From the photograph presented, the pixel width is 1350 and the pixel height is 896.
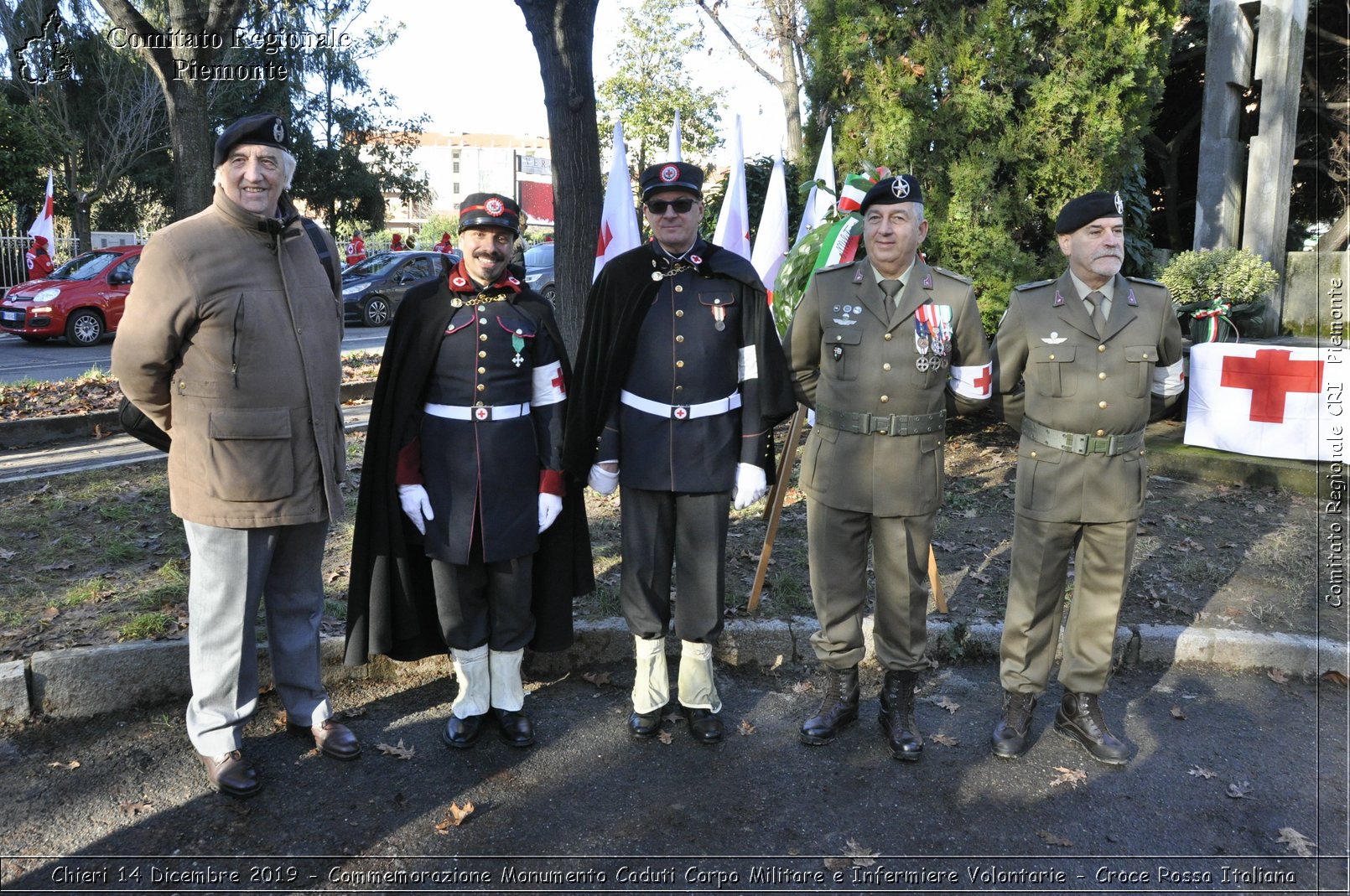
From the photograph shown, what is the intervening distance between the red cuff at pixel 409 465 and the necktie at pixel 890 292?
6.19 feet

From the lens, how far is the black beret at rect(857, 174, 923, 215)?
379 cm

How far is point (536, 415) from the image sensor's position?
4039mm

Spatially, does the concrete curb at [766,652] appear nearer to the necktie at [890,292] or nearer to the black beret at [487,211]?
the necktie at [890,292]

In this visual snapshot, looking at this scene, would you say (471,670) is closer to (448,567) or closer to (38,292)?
(448,567)

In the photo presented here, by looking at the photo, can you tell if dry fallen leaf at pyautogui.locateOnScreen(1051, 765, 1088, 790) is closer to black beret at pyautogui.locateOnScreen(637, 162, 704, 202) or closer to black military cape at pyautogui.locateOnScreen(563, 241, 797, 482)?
black military cape at pyautogui.locateOnScreen(563, 241, 797, 482)

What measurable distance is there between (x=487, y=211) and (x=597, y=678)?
84.1 inches

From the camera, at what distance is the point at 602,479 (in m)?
4.04

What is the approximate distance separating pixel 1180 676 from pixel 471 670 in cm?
326

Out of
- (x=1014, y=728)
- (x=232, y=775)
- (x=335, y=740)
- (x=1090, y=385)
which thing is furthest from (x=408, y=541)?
(x=1090, y=385)

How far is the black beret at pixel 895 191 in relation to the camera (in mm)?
3791

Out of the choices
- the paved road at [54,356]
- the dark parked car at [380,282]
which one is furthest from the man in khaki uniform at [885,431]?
the dark parked car at [380,282]

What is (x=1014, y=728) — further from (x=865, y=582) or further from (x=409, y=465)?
(x=409, y=465)

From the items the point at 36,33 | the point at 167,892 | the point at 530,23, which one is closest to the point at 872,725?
the point at 167,892

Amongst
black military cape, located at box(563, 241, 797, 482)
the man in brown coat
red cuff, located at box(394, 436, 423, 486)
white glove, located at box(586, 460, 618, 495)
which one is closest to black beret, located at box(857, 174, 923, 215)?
black military cape, located at box(563, 241, 797, 482)
